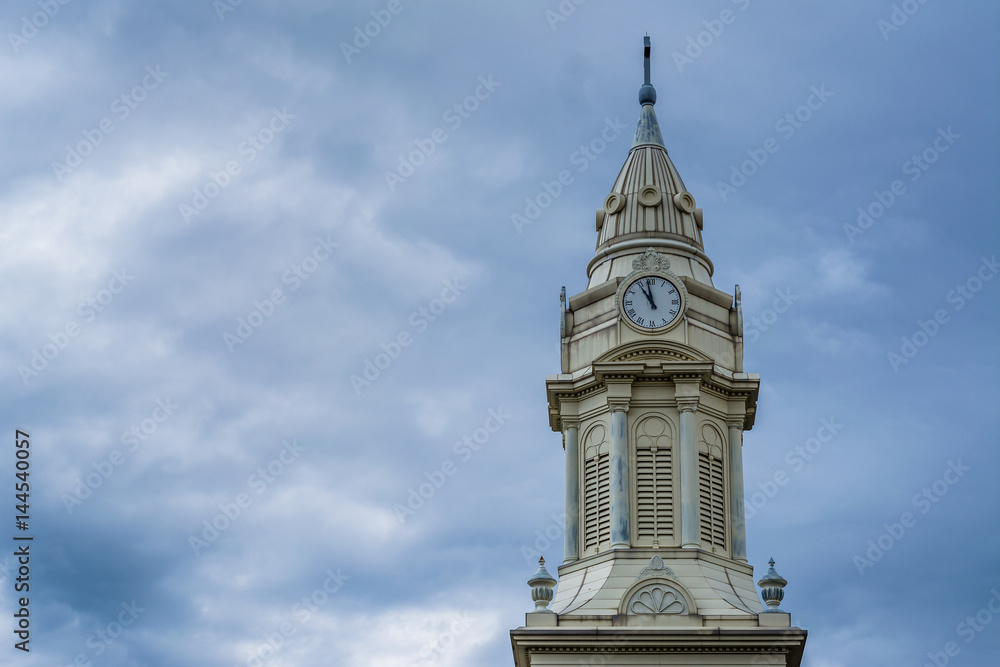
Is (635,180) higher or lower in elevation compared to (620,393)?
higher

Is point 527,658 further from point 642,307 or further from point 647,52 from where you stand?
point 647,52

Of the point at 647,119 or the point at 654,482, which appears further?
the point at 647,119

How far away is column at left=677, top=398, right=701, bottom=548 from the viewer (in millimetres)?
59906

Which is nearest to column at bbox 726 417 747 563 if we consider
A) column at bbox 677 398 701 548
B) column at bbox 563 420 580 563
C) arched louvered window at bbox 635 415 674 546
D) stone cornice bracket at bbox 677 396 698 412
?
column at bbox 677 398 701 548

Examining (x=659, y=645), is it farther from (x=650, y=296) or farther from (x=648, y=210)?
(x=648, y=210)

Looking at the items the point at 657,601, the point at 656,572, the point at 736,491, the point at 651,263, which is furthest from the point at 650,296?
the point at 657,601

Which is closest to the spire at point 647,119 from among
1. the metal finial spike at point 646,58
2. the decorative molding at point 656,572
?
the metal finial spike at point 646,58

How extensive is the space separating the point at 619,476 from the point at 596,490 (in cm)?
127

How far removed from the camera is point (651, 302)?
63.1 meters

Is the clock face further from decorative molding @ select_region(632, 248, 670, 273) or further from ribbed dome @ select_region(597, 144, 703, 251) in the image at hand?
ribbed dome @ select_region(597, 144, 703, 251)

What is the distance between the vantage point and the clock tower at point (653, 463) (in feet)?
187

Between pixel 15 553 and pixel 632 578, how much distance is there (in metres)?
19.2

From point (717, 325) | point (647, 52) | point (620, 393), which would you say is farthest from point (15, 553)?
point (647, 52)

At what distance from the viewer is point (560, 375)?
209ft
